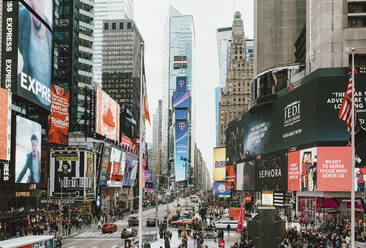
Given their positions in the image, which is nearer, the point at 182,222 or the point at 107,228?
the point at 107,228

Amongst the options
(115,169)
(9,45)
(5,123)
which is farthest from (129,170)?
(5,123)

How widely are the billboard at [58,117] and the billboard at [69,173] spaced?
2542mm

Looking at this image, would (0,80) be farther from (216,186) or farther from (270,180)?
(216,186)

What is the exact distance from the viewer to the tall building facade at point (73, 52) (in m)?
106

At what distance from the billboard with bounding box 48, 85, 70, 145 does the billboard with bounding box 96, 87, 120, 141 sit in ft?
25.7

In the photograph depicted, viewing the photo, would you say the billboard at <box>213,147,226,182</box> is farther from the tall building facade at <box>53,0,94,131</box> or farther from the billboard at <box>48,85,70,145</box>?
the billboard at <box>48,85,70,145</box>

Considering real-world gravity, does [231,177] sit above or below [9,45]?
below

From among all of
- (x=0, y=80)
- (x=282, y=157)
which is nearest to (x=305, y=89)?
(x=282, y=157)

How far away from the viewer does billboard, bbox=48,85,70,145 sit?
7025 centimetres

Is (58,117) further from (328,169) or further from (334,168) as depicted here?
(334,168)

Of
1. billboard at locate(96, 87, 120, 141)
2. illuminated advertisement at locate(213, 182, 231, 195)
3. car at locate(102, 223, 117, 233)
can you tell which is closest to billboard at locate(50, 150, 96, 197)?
billboard at locate(96, 87, 120, 141)

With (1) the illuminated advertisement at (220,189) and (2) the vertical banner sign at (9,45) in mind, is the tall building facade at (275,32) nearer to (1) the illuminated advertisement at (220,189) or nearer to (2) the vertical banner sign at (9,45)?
(1) the illuminated advertisement at (220,189)

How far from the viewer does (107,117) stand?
8612 centimetres

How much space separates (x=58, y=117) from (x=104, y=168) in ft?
52.7
